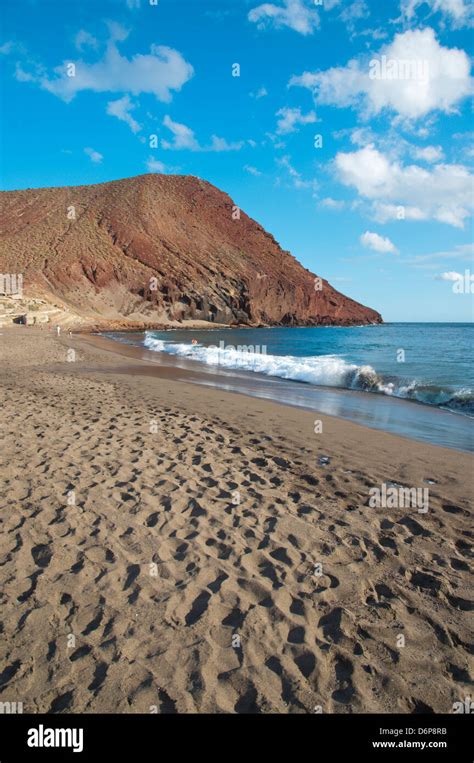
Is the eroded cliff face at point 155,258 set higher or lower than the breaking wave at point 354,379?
higher

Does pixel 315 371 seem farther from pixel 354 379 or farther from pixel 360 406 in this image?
pixel 360 406

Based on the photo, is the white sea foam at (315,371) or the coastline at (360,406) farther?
the white sea foam at (315,371)

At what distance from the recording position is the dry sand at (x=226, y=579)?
2.39m

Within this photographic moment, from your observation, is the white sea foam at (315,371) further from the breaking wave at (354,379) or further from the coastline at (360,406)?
the coastline at (360,406)

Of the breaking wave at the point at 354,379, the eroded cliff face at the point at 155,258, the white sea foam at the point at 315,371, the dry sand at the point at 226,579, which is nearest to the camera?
the dry sand at the point at 226,579

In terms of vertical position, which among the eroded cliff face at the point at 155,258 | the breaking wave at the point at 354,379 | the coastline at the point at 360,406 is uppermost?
the eroded cliff face at the point at 155,258

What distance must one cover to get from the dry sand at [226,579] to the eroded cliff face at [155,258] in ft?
179

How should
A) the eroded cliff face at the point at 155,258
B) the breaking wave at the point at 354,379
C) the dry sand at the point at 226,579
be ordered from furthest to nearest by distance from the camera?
1. the eroded cliff face at the point at 155,258
2. the breaking wave at the point at 354,379
3. the dry sand at the point at 226,579

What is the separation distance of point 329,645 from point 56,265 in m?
74.8

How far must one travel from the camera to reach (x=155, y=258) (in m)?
78.5

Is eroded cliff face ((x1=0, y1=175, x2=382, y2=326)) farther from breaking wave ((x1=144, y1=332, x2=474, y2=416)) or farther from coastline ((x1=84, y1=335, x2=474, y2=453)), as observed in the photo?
coastline ((x1=84, y1=335, x2=474, y2=453))

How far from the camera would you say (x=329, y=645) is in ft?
8.75

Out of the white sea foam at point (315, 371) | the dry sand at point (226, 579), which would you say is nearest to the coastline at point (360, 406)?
the white sea foam at point (315, 371)
